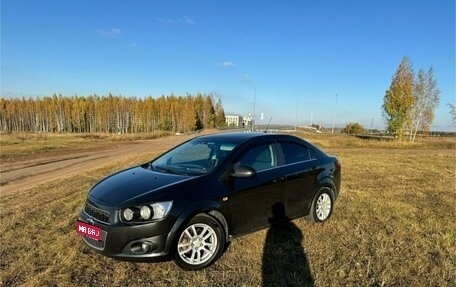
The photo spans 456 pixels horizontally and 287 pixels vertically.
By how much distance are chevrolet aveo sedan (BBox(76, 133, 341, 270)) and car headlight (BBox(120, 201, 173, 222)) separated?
11mm

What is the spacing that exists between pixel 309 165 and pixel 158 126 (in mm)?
95989

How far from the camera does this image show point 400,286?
411 centimetres

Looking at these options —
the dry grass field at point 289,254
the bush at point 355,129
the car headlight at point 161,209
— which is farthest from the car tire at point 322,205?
the bush at point 355,129

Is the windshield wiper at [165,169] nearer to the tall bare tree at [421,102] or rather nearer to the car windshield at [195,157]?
the car windshield at [195,157]

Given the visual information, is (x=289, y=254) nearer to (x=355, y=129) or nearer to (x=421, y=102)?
(x=421, y=102)

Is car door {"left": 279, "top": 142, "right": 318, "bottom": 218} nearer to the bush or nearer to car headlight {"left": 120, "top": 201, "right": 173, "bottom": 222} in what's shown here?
car headlight {"left": 120, "top": 201, "right": 173, "bottom": 222}

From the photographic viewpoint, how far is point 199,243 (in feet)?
14.6

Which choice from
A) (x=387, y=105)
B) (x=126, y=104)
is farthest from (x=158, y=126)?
(x=387, y=105)

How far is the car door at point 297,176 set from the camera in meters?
5.72

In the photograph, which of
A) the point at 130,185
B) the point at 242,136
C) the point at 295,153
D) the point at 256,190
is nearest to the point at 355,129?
the point at 295,153

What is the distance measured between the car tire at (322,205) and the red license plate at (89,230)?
3.41 m

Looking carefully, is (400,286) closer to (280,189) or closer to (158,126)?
(280,189)

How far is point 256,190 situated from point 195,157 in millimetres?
1098

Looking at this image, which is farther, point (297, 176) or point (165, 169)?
point (297, 176)
